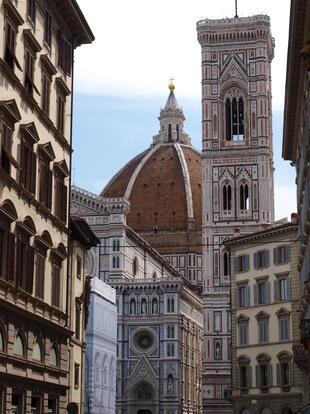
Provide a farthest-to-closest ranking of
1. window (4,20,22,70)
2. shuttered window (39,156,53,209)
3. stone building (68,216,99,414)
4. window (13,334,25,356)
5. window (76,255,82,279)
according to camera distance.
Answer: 1. window (76,255,82,279)
2. stone building (68,216,99,414)
3. shuttered window (39,156,53,209)
4. window (13,334,25,356)
5. window (4,20,22,70)

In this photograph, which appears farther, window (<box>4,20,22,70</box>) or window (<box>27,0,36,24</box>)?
window (<box>27,0,36,24</box>)

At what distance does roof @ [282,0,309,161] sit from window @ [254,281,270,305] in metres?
11.7

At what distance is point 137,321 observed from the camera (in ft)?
305

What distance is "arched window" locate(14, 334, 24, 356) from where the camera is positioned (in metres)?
22.5

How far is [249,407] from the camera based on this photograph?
51438 mm

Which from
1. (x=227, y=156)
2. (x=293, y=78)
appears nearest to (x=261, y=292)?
(x=293, y=78)

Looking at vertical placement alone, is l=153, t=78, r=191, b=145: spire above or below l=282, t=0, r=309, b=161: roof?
above

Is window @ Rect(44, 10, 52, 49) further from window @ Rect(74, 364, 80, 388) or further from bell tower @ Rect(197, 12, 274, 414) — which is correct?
bell tower @ Rect(197, 12, 274, 414)

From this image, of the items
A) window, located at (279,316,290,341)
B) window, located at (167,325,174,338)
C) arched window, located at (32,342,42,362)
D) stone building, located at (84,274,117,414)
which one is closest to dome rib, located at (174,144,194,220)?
window, located at (167,325,174,338)

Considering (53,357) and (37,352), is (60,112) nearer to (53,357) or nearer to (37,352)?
(53,357)

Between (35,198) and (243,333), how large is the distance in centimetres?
3030

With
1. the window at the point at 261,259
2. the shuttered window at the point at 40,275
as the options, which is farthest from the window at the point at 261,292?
the shuttered window at the point at 40,275

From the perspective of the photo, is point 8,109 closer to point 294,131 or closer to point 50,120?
point 50,120

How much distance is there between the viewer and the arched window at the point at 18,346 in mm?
22497
